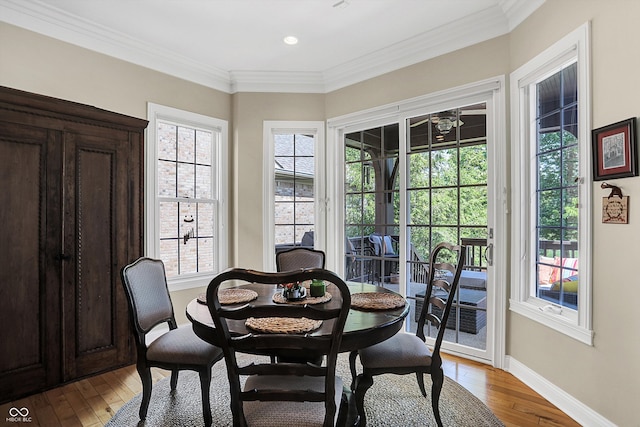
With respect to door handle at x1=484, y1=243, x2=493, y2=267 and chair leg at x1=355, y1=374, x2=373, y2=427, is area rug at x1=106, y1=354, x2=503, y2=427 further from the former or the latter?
door handle at x1=484, y1=243, x2=493, y2=267

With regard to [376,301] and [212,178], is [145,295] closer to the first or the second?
[376,301]

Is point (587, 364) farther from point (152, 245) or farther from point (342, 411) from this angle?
point (152, 245)

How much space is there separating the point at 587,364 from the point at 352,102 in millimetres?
3037

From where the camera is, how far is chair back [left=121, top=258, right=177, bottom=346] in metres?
2.14

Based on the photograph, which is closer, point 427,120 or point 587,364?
point 587,364

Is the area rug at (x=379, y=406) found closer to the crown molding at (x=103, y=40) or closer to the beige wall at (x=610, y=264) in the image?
the beige wall at (x=610, y=264)

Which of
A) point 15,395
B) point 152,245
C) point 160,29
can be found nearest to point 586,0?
point 160,29

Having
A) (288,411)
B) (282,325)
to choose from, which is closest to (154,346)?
(282,325)

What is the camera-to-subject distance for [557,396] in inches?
92.4

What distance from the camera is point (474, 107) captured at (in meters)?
3.12

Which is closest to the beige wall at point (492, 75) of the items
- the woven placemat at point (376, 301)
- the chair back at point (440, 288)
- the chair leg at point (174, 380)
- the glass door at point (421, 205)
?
the glass door at point (421, 205)

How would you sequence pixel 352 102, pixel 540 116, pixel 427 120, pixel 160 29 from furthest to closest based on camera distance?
1. pixel 352 102
2. pixel 427 120
3. pixel 160 29
4. pixel 540 116

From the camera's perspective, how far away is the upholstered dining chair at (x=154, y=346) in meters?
2.06

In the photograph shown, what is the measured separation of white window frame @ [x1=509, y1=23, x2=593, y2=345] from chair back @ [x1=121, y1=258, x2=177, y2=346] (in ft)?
8.60
